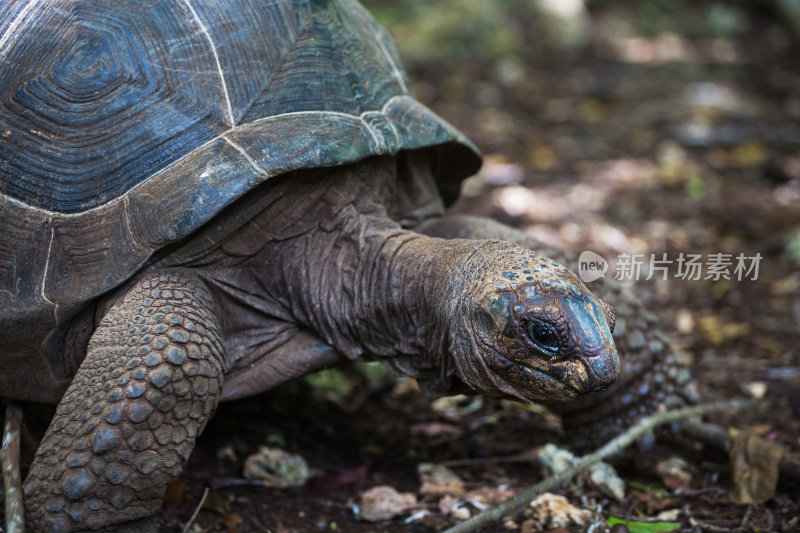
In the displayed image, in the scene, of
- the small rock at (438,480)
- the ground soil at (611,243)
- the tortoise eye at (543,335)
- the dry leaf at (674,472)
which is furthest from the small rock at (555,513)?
the tortoise eye at (543,335)

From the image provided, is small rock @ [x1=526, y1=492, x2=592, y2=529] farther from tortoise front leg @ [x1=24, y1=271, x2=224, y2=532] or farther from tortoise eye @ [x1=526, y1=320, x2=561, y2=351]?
tortoise front leg @ [x1=24, y1=271, x2=224, y2=532]

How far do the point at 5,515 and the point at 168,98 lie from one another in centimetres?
154

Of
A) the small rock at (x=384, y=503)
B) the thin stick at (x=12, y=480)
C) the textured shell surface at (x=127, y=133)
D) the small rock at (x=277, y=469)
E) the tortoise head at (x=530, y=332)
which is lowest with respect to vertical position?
the small rock at (x=384, y=503)

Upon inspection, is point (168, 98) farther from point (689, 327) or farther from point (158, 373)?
point (689, 327)

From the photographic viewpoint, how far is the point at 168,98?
2867mm

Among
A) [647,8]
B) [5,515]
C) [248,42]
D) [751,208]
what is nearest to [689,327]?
[751,208]

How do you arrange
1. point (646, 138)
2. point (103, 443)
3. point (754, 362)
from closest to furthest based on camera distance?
point (103, 443), point (754, 362), point (646, 138)

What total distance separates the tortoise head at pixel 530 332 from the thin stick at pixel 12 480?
1.49 metres

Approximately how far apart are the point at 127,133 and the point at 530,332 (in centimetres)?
159

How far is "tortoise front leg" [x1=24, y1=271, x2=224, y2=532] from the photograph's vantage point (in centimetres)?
251

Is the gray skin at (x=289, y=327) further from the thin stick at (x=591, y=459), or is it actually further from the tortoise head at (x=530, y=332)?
the thin stick at (x=591, y=459)

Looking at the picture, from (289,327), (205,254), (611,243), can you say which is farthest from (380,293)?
(611,243)

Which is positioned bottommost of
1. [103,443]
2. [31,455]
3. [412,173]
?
[31,455]

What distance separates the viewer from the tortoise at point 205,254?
8.28 feet
